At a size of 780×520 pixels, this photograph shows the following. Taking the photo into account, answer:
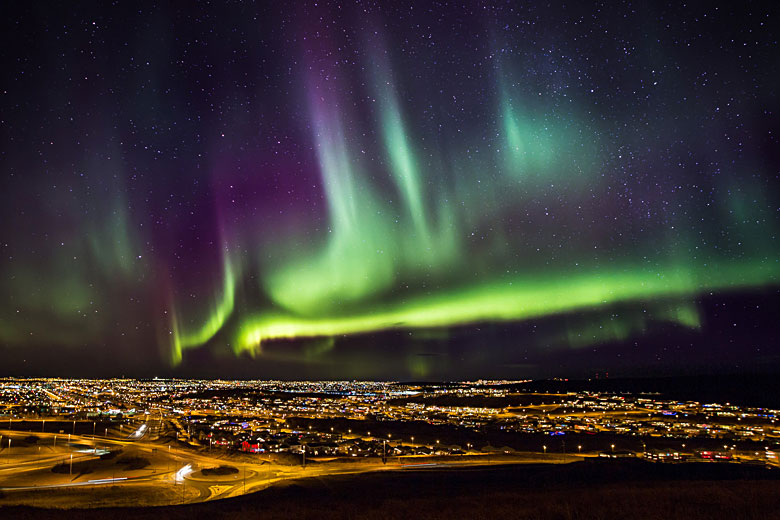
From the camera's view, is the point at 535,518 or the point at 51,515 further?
the point at 51,515

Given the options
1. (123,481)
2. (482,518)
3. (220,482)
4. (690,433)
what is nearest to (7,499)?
(123,481)

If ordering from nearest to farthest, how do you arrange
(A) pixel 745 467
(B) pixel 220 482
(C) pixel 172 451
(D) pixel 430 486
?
(D) pixel 430 486
(B) pixel 220 482
(A) pixel 745 467
(C) pixel 172 451

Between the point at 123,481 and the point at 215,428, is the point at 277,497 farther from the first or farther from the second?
the point at 215,428

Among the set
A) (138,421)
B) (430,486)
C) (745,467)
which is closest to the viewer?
(430,486)

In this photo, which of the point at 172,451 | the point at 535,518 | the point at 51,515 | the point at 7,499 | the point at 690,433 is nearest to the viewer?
the point at 535,518

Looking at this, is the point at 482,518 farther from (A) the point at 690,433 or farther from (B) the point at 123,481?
(A) the point at 690,433

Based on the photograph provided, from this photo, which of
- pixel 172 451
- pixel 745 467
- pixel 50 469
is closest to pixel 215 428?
pixel 172 451

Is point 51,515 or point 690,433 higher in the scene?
point 51,515
